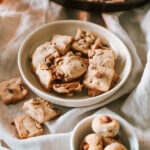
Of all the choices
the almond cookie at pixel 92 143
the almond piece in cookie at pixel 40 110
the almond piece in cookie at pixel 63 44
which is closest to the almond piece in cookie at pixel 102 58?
the almond piece in cookie at pixel 63 44

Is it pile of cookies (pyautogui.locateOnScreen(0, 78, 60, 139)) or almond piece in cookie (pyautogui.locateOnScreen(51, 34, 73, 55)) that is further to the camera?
almond piece in cookie (pyautogui.locateOnScreen(51, 34, 73, 55))

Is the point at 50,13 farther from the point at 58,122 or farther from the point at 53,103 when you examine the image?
the point at 58,122

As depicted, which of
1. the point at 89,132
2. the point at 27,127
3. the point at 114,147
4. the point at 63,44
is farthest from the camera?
the point at 63,44

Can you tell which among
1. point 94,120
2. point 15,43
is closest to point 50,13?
point 15,43

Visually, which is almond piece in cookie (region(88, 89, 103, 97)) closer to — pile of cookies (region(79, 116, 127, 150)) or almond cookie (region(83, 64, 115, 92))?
almond cookie (region(83, 64, 115, 92))

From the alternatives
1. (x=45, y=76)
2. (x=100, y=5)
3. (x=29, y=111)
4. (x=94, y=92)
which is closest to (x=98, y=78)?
(x=94, y=92)

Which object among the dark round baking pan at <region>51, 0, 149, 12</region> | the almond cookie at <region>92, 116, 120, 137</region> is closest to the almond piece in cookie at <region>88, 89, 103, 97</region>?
the almond cookie at <region>92, 116, 120, 137</region>

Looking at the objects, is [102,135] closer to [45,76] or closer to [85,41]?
[45,76]
